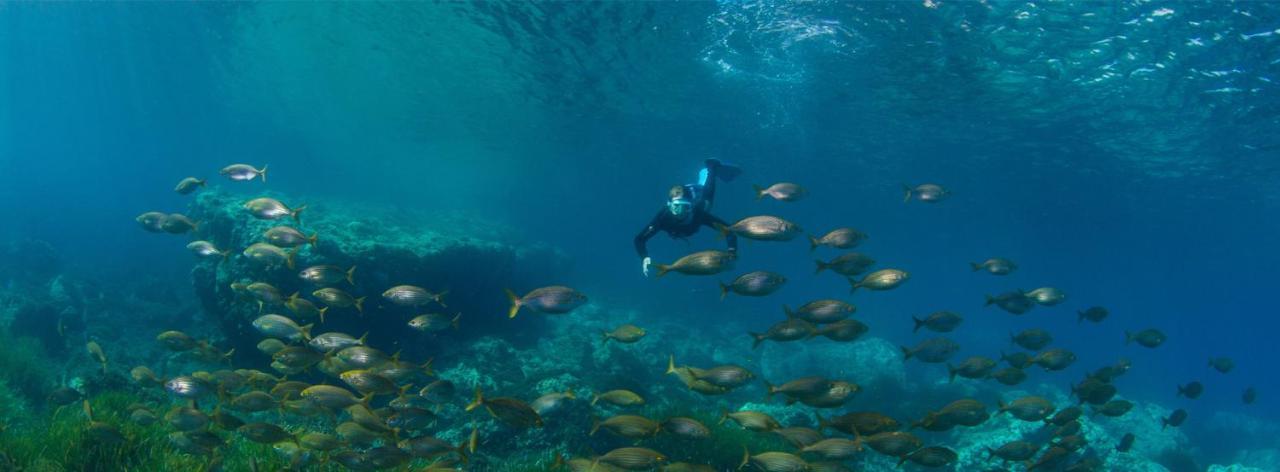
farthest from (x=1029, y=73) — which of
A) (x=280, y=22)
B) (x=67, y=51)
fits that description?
(x=67, y=51)

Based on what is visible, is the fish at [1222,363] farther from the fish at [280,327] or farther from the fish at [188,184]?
the fish at [188,184]

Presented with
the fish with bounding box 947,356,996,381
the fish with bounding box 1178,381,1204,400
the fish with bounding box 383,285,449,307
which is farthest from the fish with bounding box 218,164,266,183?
the fish with bounding box 1178,381,1204,400

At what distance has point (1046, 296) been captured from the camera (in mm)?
8367

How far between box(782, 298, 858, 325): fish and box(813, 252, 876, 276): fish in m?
0.55

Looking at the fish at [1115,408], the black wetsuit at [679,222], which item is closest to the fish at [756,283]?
the black wetsuit at [679,222]

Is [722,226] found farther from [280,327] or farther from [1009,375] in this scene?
[280,327]

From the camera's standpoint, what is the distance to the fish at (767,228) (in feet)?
21.3

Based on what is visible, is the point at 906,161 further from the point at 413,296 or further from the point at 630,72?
the point at 413,296

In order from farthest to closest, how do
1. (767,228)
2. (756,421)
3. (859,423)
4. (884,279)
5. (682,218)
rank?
(682,218) < (884,279) < (767,228) < (756,421) < (859,423)

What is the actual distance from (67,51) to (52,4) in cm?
1834

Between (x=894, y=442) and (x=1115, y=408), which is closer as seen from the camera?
(x=894, y=442)

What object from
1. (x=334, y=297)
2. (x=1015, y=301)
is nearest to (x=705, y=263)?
(x=334, y=297)

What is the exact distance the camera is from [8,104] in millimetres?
103688

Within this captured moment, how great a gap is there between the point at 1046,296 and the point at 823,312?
4504 mm
